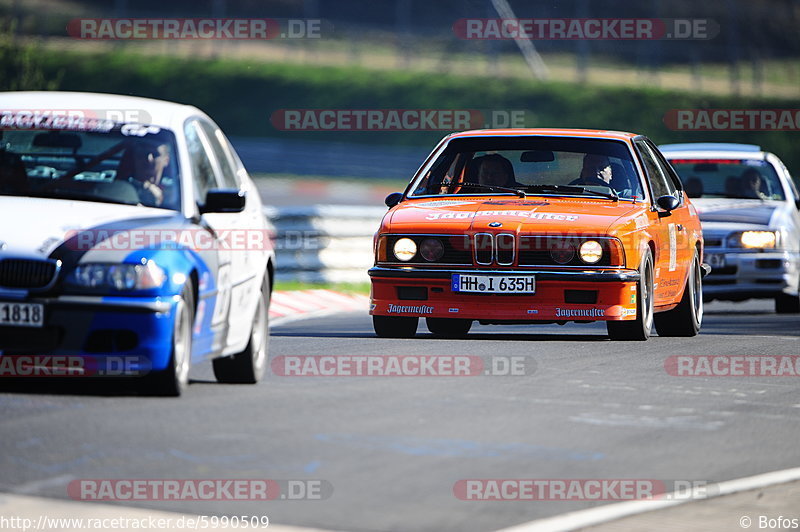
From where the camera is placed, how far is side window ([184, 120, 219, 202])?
8.59 metres

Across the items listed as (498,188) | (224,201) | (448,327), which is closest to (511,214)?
(498,188)

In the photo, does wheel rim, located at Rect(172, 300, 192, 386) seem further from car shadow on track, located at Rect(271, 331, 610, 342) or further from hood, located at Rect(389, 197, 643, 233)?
car shadow on track, located at Rect(271, 331, 610, 342)

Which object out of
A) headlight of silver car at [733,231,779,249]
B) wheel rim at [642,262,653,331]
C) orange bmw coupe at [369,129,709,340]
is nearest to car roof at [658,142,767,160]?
headlight of silver car at [733,231,779,249]

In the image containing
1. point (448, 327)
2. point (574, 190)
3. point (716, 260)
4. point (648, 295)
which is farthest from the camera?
point (716, 260)

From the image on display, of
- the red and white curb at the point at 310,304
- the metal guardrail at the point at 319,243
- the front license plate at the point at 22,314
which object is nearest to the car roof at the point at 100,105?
the front license plate at the point at 22,314

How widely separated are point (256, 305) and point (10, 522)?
385 cm

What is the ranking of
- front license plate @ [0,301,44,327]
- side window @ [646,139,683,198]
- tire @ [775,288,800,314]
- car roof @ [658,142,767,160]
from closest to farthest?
front license plate @ [0,301,44,327] → side window @ [646,139,683,198] → tire @ [775,288,800,314] → car roof @ [658,142,767,160]

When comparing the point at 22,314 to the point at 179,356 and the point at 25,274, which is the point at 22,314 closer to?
the point at 25,274

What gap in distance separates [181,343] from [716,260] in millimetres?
9253

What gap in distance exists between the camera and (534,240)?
1141cm

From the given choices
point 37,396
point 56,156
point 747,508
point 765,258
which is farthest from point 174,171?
point 765,258

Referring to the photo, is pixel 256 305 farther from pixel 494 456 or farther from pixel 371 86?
pixel 371 86

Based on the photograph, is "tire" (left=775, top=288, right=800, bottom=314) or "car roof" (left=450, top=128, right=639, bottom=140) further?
"tire" (left=775, top=288, right=800, bottom=314)

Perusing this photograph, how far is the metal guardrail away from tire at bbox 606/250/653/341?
7386 millimetres
